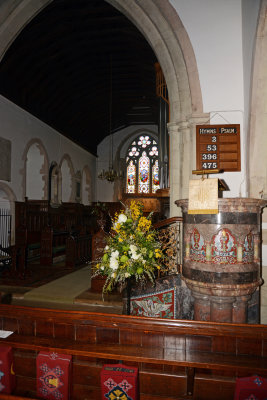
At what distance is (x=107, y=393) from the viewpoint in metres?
1.62

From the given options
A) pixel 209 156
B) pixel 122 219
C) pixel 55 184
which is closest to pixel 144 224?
pixel 122 219

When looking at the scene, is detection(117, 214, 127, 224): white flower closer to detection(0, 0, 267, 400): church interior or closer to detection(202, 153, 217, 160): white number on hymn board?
detection(0, 0, 267, 400): church interior

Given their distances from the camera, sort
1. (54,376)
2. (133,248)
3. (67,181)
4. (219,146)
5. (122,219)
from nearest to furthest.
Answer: (54,376)
(133,248)
(122,219)
(219,146)
(67,181)

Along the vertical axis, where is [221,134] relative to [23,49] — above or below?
below

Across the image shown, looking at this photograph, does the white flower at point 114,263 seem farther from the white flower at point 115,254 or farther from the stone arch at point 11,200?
the stone arch at point 11,200

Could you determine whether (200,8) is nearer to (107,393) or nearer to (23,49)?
(107,393)

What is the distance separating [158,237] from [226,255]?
1.01 m

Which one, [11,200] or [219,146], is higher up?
[219,146]

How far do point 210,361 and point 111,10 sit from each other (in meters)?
8.57

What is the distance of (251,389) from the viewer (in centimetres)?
152

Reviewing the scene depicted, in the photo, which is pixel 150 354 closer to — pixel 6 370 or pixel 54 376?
pixel 54 376

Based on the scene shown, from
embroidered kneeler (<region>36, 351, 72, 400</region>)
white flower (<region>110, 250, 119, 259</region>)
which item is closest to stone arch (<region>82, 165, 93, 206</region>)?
white flower (<region>110, 250, 119, 259</region>)

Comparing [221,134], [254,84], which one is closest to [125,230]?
[221,134]

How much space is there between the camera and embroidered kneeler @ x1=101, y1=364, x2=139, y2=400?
61.9 inches
